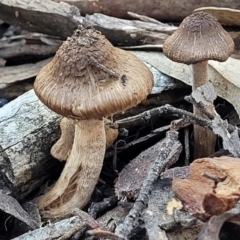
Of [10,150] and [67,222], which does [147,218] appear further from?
[10,150]

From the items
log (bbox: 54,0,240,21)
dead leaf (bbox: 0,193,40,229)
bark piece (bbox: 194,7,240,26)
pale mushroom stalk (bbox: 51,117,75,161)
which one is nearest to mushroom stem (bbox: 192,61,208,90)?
bark piece (bbox: 194,7,240,26)

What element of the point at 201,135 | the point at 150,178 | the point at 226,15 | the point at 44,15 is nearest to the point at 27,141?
the point at 150,178

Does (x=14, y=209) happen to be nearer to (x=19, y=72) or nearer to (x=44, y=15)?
(x=19, y=72)

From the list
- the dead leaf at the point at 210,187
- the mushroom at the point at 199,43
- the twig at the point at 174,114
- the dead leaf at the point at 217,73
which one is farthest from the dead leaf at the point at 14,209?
the dead leaf at the point at 217,73

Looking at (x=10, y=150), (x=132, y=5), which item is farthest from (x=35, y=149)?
(x=132, y=5)

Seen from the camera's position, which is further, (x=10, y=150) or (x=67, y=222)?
(x=10, y=150)
